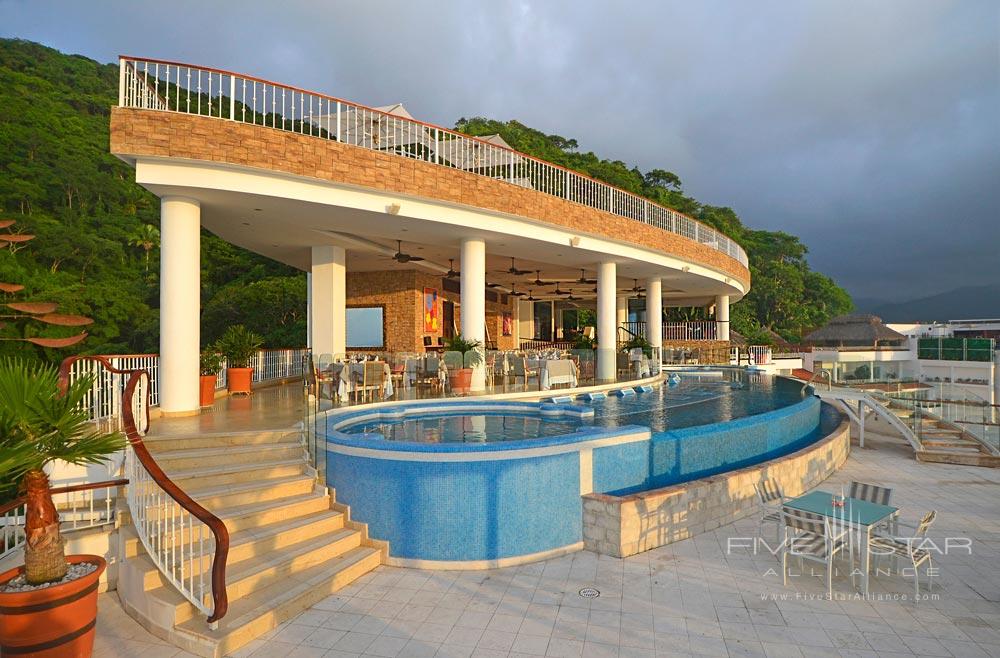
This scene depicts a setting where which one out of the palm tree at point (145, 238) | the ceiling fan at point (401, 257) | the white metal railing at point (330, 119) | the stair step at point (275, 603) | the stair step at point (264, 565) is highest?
the palm tree at point (145, 238)

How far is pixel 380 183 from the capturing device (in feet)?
31.1

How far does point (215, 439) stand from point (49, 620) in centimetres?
322

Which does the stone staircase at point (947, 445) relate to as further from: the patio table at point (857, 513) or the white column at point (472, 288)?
the white column at point (472, 288)

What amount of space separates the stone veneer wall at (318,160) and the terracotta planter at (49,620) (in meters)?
6.62

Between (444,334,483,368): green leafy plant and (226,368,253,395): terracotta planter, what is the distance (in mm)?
4316

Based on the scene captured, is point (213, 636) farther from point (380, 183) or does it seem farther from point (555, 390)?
point (555, 390)

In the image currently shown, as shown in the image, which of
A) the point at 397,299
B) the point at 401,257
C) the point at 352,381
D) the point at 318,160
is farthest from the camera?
the point at 397,299

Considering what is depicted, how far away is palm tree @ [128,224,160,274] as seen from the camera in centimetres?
3428

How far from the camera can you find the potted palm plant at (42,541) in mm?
2953

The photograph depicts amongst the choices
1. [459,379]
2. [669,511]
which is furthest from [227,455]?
[459,379]

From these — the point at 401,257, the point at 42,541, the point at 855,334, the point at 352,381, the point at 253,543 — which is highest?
the point at 401,257

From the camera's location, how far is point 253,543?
4.43 metres

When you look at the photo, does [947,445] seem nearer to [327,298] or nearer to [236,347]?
[327,298]

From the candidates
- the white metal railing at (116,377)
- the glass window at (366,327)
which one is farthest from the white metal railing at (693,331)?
the white metal railing at (116,377)
